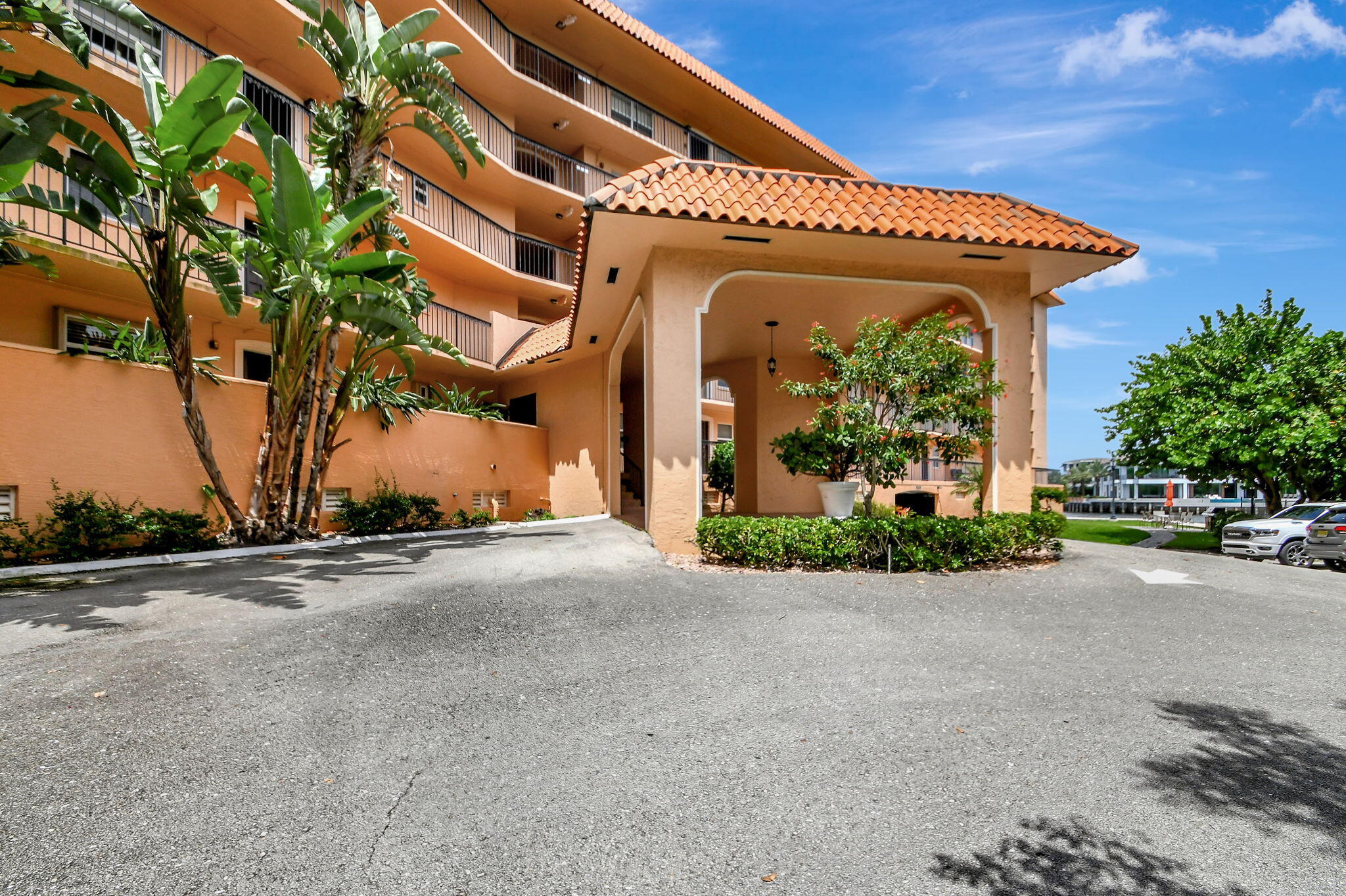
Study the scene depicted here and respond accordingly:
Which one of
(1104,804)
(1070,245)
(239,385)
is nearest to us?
(1104,804)

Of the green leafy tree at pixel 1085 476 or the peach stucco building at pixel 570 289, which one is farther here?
the green leafy tree at pixel 1085 476

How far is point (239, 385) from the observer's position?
10.7 metres

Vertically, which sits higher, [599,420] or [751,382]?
[751,382]

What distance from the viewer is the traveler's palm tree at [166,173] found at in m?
7.12

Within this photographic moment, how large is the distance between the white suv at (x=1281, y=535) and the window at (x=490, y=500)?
1832 centimetres

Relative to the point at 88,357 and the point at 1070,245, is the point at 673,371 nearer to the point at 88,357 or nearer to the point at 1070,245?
the point at 1070,245

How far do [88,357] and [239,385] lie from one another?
1.97 meters

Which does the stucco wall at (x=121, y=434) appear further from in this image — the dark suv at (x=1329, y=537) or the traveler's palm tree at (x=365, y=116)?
the dark suv at (x=1329, y=537)

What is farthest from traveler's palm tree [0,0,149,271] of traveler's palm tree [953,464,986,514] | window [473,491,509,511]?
traveler's palm tree [953,464,986,514]

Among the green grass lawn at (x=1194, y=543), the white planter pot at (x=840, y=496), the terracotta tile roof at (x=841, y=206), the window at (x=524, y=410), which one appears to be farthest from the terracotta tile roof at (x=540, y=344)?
the green grass lawn at (x=1194, y=543)

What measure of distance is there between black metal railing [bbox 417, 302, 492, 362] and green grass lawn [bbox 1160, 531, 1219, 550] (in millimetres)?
19819

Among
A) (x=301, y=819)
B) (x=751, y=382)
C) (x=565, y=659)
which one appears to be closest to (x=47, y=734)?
(x=301, y=819)

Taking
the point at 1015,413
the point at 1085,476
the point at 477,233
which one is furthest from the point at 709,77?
the point at 1085,476

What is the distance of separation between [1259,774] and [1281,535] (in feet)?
52.3
